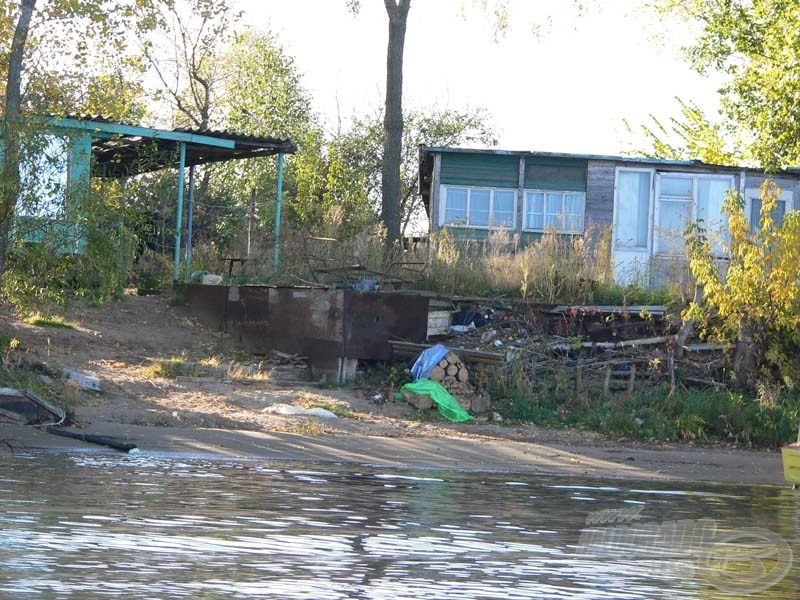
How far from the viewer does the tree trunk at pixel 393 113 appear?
2714cm

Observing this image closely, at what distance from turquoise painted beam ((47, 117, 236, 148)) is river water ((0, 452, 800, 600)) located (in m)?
10.2

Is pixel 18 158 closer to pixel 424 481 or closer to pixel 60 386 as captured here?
pixel 60 386

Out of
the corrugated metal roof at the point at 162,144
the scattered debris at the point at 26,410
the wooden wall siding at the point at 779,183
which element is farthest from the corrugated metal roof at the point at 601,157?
the scattered debris at the point at 26,410

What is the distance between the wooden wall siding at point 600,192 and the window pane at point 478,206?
2492 millimetres

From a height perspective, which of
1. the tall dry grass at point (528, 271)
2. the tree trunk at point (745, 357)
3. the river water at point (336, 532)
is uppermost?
the tall dry grass at point (528, 271)

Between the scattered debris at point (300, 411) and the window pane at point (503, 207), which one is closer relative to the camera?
the scattered debris at point (300, 411)

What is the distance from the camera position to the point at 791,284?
678 inches

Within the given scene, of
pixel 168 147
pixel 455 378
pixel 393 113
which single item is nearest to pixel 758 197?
pixel 393 113

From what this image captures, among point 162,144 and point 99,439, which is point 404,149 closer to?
point 162,144

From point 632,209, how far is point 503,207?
317 cm

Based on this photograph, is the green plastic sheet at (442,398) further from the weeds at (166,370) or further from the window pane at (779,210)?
the window pane at (779,210)

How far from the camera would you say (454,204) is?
94.3 feet

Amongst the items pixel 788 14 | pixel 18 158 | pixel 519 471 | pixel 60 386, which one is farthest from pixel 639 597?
pixel 788 14

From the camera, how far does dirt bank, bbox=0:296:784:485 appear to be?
14.0 meters
